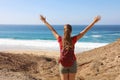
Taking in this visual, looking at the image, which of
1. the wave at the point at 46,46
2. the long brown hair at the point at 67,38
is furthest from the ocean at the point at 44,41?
the long brown hair at the point at 67,38

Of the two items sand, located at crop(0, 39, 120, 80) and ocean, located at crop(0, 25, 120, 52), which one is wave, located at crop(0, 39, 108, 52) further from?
sand, located at crop(0, 39, 120, 80)

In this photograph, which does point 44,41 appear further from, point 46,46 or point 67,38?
point 67,38

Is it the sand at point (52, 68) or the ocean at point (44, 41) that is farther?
the ocean at point (44, 41)

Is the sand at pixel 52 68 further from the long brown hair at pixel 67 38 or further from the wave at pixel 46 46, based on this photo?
the wave at pixel 46 46

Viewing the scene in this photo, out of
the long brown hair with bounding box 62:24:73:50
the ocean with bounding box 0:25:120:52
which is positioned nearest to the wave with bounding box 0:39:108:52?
the ocean with bounding box 0:25:120:52

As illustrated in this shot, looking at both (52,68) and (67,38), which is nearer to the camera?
(67,38)

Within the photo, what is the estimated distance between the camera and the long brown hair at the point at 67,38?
5703mm

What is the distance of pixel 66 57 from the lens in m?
5.78

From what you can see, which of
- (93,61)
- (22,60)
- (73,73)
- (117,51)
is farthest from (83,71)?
(73,73)

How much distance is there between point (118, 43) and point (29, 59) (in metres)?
4.30

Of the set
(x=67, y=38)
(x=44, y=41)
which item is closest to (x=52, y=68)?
(x=67, y=38)

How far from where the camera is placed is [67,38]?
18.9ft

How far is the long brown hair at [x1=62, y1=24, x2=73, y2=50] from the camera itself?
5.70 metres

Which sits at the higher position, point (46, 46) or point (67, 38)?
point (46, 46)
